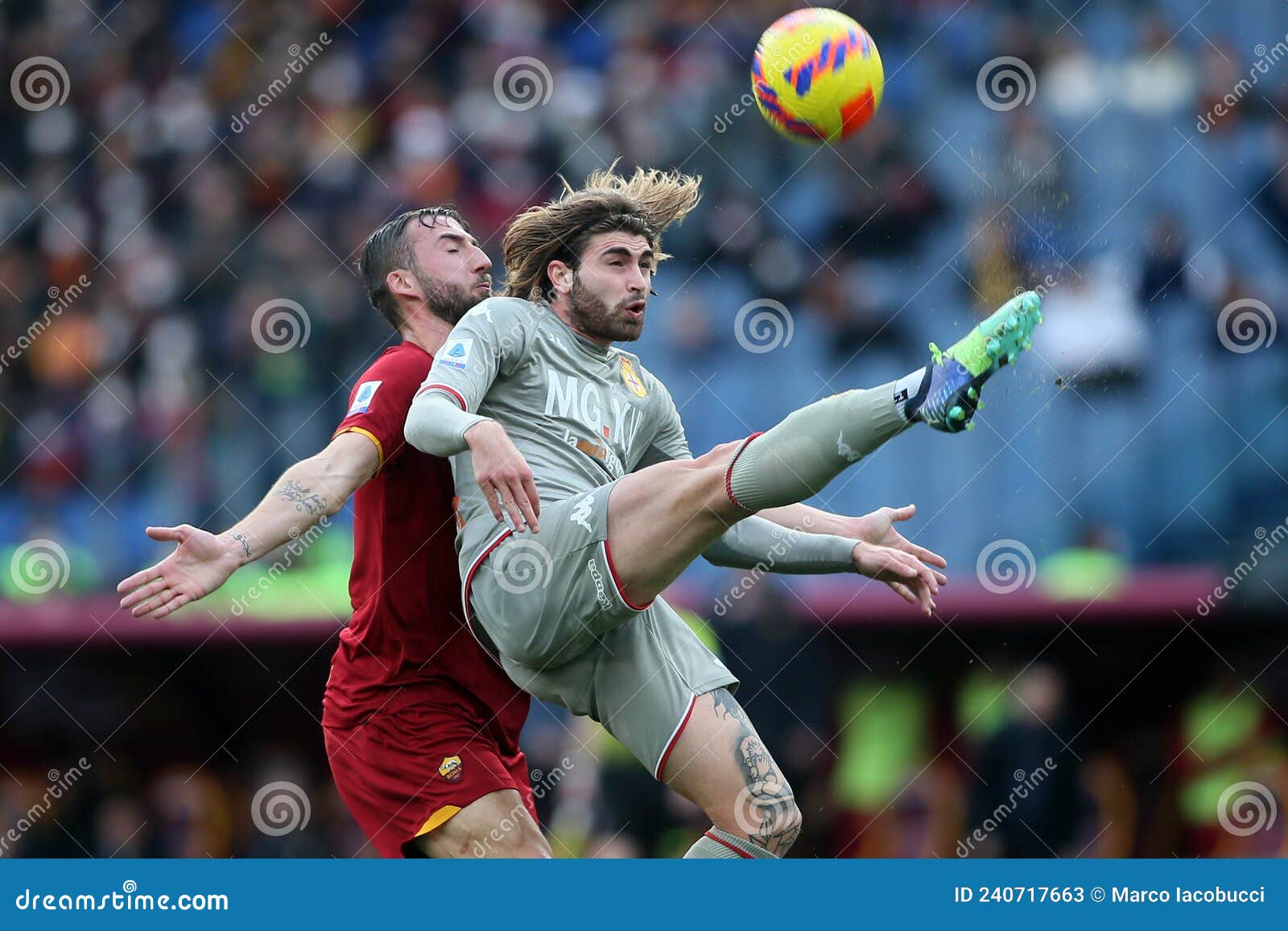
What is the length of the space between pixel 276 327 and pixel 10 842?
3411mm

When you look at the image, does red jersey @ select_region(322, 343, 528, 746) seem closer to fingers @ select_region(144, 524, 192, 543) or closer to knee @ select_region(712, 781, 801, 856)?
fingers @ select_region(144, 524, 192, 543)

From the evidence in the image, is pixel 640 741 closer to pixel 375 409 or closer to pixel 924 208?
pixel 375 409

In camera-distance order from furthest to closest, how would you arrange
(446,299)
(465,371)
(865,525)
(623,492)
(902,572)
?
(446,299), (865,525), (902,572), (465,371), (623,492)

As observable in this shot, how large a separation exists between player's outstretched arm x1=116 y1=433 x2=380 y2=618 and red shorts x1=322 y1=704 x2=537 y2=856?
27.8 inches

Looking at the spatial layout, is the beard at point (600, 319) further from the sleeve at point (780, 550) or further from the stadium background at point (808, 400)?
the stadium background at point (808, 400)

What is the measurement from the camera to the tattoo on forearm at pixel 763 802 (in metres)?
4.59

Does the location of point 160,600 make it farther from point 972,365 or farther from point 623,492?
point 972,365

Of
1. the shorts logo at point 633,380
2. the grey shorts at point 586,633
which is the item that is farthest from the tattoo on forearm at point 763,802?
the shorts logo at point 633,380

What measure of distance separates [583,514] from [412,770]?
38.3 inches

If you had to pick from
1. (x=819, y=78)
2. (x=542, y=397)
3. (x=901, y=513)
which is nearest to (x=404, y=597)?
(x=542, y=397)

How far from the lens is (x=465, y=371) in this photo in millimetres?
4562

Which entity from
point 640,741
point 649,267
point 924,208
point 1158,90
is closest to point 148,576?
point 640,741

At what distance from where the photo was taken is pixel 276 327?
9.96 meters

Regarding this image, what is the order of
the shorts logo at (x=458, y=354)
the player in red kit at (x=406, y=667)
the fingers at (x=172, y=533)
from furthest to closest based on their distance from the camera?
the player in red kit at (x=406, y=667)
the shorts logo at (x=458, y=354)
the fingers at (x=172, y=533)
